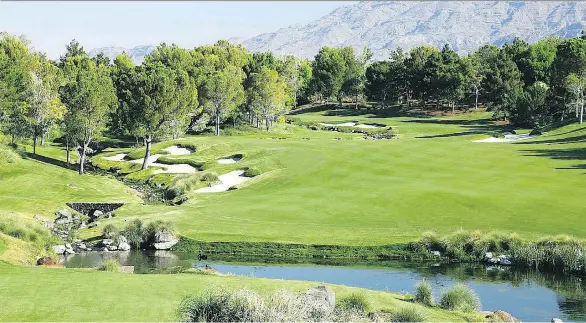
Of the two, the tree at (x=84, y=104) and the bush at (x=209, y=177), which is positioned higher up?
the tree at (x=84, y=104)

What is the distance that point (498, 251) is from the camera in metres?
34.9

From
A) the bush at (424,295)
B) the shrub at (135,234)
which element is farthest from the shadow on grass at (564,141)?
the bush at (424,295)

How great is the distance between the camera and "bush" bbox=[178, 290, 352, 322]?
14727 mm

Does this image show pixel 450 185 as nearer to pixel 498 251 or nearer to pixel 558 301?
pixel 498 251

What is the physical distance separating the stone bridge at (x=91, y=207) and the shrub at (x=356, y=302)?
3150 centimetres

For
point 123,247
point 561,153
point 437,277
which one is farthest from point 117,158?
point 437,277

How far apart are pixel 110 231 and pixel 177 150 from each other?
40.4 m

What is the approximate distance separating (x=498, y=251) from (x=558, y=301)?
730 cm

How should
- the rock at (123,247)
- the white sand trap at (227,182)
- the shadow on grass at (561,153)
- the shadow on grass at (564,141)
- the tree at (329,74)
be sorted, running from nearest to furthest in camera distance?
the rock at (123,247) → the white sand trap at (227,182) → the shadow on grass at (561,153) → the shadow on grass at (564,141) → the tree at (329,74)

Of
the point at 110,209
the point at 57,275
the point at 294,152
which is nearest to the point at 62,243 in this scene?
the point at 110,209

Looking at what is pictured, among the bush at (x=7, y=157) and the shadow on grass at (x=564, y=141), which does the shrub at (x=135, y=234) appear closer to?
the bush at (x=7, y=157)

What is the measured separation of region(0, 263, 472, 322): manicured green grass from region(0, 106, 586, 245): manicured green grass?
14.5m

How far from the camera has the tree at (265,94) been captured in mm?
107000

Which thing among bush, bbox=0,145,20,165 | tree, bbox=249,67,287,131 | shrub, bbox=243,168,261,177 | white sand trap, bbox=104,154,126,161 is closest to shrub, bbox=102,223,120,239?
shrub, bbox=243,168,261,177
